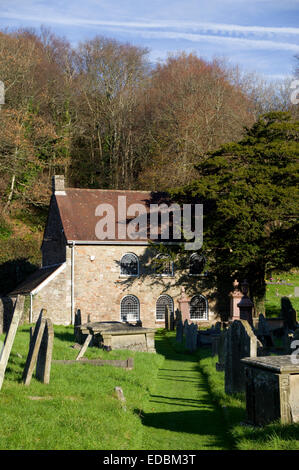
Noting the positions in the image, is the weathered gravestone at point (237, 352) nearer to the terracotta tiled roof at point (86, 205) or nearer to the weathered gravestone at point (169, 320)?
the weathered gravestone at point (169, 320)

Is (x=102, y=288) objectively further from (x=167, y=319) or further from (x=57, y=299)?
(x=167, y=319)

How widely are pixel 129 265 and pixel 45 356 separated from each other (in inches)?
900

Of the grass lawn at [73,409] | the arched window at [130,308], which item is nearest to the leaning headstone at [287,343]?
the grass lawn at [73,409]

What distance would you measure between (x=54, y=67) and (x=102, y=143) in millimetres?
9766

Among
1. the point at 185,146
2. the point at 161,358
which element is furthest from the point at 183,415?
the point at 185,146

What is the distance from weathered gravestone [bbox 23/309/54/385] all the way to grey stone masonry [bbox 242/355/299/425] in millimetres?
4383

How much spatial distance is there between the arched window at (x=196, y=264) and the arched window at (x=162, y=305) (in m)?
2.45

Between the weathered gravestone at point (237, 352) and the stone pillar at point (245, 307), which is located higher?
the stone pillar at point (245, 307)

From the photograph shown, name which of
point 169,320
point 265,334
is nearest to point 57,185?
point 169,320

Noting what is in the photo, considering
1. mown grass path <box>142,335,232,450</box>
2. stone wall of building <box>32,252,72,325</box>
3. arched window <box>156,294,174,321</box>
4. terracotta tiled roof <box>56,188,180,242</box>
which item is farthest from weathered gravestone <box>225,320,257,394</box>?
arched window <box>156,294,174,321</box>

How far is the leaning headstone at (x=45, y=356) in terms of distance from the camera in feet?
36.4

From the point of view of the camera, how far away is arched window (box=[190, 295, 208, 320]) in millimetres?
35219

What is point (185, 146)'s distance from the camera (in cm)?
4569

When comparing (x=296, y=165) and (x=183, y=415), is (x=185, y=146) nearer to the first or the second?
(x=296, y=165)
